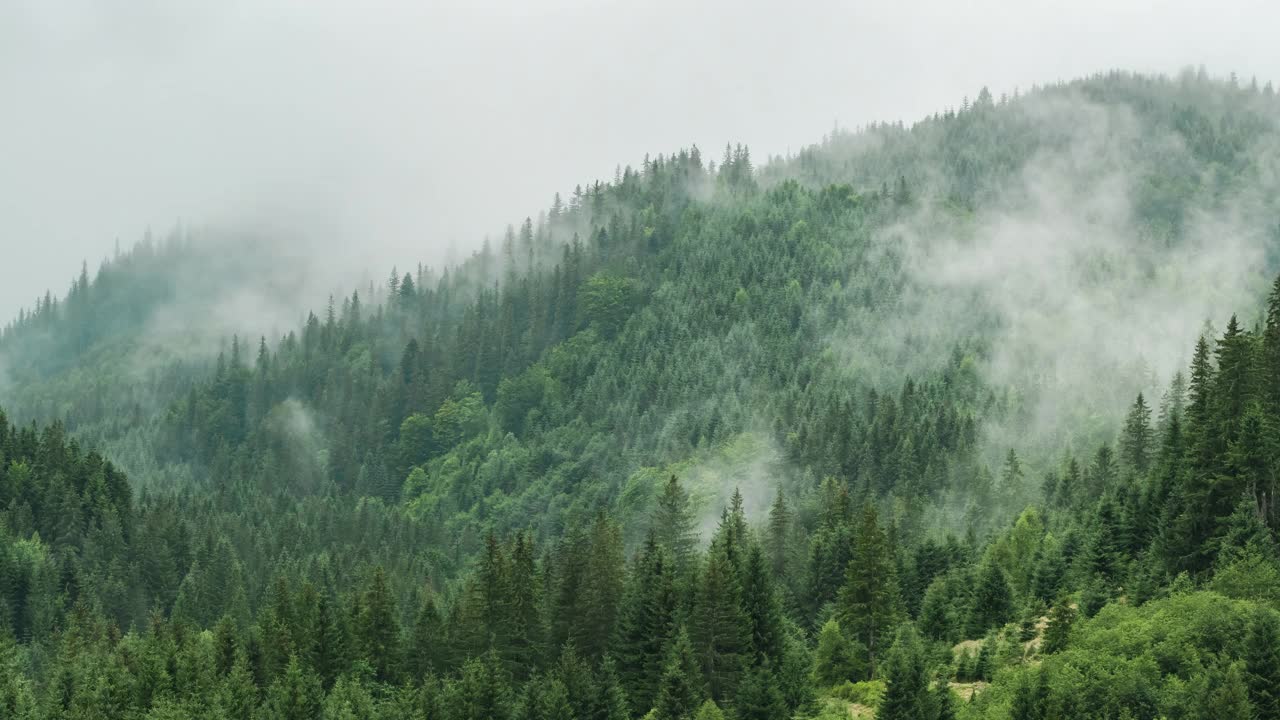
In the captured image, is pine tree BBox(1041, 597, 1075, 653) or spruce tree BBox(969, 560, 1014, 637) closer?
pine tree BBox(1041, 597, 1075, 653)

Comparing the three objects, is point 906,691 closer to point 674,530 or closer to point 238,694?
point 238,694

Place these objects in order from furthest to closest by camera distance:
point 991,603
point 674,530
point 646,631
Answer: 1. point 674,530
2. point 991,603
3. point 646,631

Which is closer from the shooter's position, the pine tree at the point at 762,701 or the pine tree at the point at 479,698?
the pine tree at the point at 762,701

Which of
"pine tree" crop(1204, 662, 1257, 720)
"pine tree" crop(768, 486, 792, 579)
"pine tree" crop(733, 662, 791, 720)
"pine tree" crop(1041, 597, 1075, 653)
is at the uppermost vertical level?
"pine tree" crop(1204, 662, 1257, 720)

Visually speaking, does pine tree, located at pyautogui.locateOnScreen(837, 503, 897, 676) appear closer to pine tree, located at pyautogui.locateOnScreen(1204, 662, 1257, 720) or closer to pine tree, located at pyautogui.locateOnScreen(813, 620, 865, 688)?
pine tree, located at pyautogui.locateOnScreen(813, 620, 865, 688)

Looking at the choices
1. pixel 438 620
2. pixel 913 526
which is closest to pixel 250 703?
pixel 438 620

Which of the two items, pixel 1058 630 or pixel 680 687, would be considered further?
pixel 680 687

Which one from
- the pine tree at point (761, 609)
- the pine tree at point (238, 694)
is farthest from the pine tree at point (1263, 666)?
the pine tree at point (238, 694)

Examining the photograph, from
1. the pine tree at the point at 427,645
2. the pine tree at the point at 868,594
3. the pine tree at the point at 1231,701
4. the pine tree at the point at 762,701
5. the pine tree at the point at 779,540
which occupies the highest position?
the pine tree at the point at 1231,701

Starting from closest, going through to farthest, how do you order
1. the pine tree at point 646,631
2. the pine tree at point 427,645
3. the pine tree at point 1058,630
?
the pine tree at point 1058,630
the pine tree at point 646,631
the pine tree at point 427,645

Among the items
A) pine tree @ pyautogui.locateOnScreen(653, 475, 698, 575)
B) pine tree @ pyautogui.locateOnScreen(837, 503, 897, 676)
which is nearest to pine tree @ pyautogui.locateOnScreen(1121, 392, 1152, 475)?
pine tree @ pyautogui.locateOnScreen(837, 503, 897, 676)

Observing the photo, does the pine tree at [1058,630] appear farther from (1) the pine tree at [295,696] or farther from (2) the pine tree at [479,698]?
(1) the pine tree at [295,696]

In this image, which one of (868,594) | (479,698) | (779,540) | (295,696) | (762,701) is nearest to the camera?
(762,701)

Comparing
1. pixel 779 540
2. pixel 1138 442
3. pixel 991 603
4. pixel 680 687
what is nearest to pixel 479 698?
pixel 680 687
